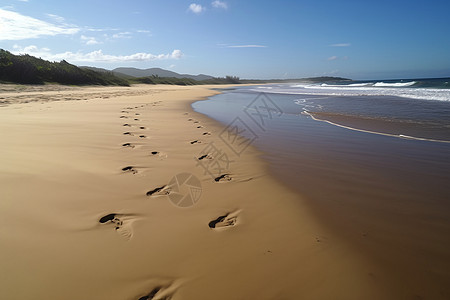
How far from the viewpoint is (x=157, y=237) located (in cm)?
197

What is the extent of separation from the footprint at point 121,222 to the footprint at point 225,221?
0.74m

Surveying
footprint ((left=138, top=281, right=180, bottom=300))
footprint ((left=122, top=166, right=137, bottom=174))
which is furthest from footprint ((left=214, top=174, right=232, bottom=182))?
footprint ((left=138, top=281, right=180, bottom=300))

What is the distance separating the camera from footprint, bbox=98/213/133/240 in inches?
77.9

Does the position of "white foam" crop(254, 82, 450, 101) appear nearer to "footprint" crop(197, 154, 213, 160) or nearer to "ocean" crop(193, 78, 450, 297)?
"ocean" crop(193, 78, 450, 297)

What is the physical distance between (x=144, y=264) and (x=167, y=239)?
1.04ft

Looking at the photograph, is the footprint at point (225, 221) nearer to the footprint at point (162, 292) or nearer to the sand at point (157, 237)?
the sand at point (157, 237)

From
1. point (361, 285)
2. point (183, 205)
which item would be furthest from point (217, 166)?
point (361, 285)

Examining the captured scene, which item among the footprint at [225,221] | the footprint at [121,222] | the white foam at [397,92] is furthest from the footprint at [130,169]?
the white foam at [397,92]

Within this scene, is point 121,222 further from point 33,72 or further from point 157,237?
point 33,72

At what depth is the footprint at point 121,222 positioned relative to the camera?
6.49 ft

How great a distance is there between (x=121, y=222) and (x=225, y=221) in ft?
3.27

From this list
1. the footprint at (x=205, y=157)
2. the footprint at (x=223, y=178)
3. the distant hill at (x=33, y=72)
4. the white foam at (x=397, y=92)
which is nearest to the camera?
the footprint at (x=223, y=178)

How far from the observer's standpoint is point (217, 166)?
3.78 m

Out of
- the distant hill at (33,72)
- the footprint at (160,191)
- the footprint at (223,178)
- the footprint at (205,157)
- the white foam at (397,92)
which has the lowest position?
the footprint at (223,178)
